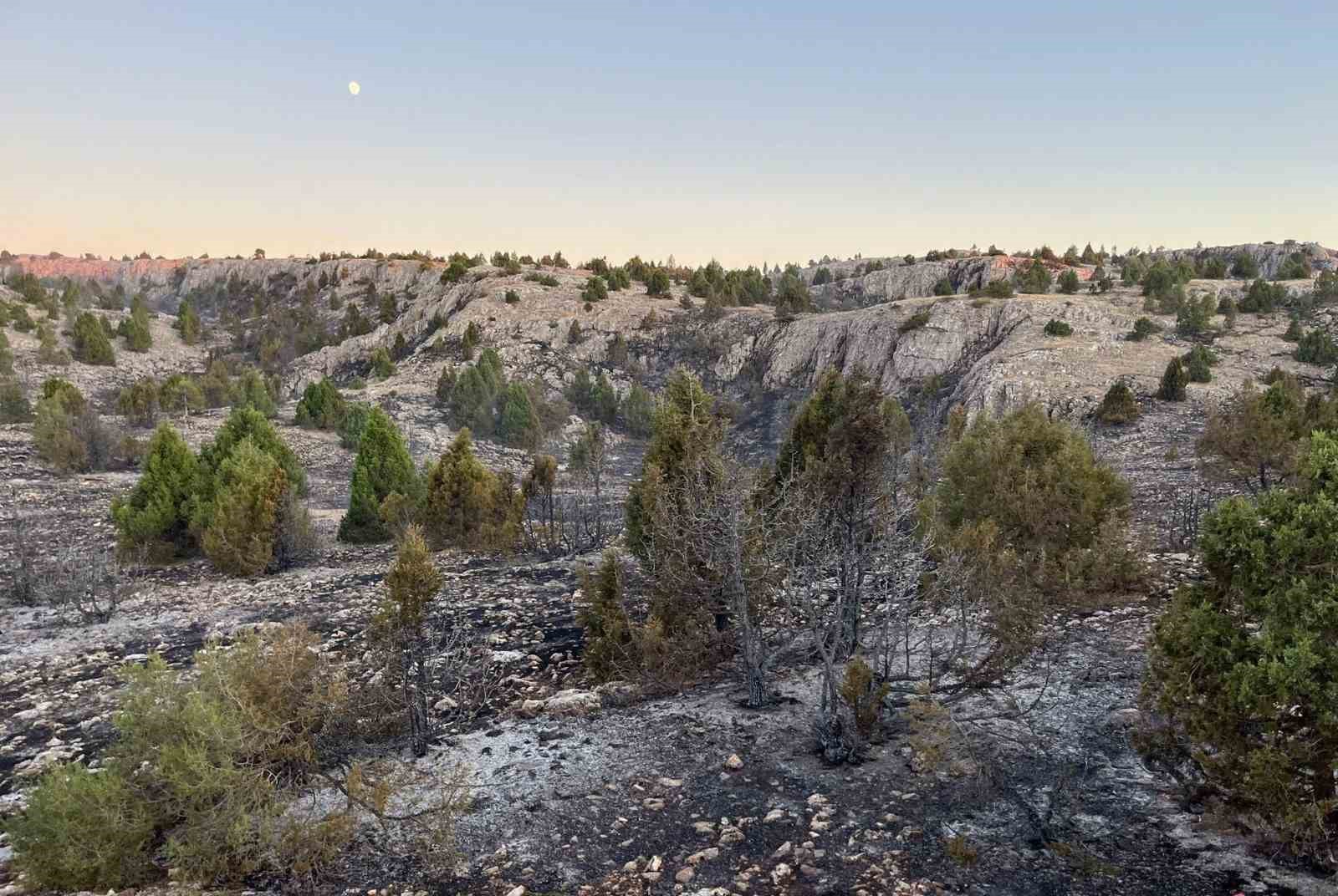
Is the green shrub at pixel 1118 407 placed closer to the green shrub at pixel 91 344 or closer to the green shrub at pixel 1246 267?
the green shrub at pixel 1246 267

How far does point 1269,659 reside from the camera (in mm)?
5574

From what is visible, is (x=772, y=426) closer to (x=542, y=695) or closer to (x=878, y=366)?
(x=878, y=366)

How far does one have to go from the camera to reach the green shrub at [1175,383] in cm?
2947

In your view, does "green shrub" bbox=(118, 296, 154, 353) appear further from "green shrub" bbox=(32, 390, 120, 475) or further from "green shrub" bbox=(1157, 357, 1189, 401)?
"green shrub" bbox=(1157, 357, 1189, 401)

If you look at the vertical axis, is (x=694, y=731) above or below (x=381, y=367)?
below

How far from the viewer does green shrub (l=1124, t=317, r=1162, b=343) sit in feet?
122

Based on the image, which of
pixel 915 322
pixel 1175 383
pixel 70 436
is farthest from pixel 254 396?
pixel 1175 383

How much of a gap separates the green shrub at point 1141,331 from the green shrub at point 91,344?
6663 centimetres

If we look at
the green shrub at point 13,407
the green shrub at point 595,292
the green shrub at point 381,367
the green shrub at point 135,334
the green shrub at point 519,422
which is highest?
the green shrub at point 595,292

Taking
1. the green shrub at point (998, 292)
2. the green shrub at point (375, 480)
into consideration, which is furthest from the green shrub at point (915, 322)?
the green shrub at point (375, 480)

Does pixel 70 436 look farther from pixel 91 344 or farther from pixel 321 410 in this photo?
pixel 91 344

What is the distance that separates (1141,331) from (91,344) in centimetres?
6753

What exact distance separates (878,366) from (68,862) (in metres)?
43.0

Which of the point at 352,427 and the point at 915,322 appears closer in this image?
the point at 352,427
